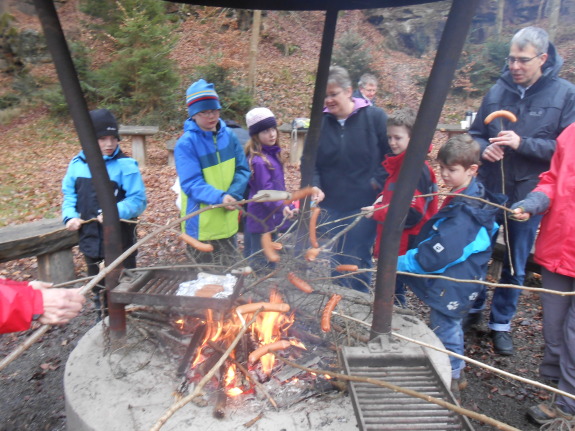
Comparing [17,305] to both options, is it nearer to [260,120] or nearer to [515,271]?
[260,120]

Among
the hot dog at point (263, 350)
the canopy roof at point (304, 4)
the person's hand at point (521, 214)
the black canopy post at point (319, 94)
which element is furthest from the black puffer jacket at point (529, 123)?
the hot dog at point (263, 350)

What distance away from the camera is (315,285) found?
2785 millimetres

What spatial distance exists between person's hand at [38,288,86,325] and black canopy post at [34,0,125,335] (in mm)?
367

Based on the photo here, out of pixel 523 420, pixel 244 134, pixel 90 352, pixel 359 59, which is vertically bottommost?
pixel 523 420

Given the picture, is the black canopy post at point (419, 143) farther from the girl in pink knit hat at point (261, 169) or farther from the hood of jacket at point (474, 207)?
the girl in pink knit hat at point (261, 169)

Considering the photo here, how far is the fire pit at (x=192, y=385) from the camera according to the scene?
1868mm

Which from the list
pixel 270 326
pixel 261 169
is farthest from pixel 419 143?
pixel 261 169

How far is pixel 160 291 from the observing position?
2.28 m

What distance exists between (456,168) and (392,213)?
1.09 m

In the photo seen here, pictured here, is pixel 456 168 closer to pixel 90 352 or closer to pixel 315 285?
pixel 315 285

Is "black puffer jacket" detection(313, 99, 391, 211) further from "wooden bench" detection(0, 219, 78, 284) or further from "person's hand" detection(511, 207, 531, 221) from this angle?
"wooden bench" detection(0, 219, 78, 284)

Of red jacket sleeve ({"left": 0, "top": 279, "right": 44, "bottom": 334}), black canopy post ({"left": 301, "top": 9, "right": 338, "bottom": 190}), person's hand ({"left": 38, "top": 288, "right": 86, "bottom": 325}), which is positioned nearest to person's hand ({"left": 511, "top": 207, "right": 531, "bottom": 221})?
black canopy post ({"left": 301, "top": 9, "right": 338, "bottom": 190})

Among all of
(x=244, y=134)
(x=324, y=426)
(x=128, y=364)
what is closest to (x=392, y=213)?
(x=324, y=426)

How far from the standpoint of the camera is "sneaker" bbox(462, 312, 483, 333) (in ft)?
12.5
